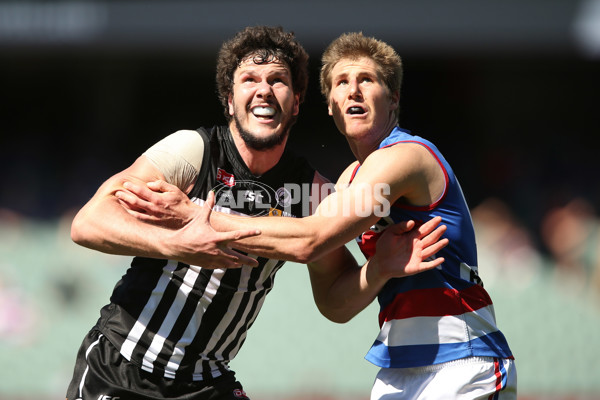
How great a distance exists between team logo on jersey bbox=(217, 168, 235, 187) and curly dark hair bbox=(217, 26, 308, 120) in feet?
1.86

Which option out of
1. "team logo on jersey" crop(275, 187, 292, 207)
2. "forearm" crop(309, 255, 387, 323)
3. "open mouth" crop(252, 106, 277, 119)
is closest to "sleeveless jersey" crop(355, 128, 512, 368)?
"forearm" crop(309, 255, 387, 323)

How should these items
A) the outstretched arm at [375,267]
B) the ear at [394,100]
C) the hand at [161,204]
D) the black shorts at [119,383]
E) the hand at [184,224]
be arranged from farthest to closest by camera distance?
the ear at [394,100]
the black shorts at [119,383]
the outstretched arm at [375,267]
the hand at [161,204]
the hand at [184,224]

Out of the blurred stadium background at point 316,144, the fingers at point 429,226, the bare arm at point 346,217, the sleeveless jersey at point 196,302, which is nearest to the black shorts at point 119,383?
the sleeveless jersey at point 196,302

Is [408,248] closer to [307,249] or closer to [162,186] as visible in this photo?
[307,249]

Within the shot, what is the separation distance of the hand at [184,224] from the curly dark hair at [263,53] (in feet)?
3.32

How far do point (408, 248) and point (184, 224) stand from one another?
44.1 inches

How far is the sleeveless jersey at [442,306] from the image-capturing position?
3.60m

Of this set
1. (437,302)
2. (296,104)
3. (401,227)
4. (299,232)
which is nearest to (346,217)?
(299,232)

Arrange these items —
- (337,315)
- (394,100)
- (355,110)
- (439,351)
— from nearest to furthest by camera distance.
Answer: (439,351) < (355,110) < (394,100) < (337,315)

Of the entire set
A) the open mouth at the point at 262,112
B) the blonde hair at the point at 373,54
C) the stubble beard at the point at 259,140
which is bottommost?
the stubble beard at the point at 259,140

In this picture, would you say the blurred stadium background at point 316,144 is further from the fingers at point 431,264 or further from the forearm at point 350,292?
the fingers at point 431,264

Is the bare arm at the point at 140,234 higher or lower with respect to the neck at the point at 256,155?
lower

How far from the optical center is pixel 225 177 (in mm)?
3898

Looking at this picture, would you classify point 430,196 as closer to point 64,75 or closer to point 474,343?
point 474,343
